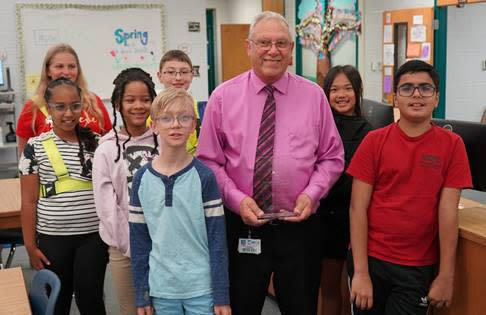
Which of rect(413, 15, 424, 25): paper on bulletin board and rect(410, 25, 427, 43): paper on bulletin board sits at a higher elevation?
rect(413, 15, 424, 25): paper on bulletin board

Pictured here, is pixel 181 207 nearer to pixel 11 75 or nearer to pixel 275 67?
pixel 275 67

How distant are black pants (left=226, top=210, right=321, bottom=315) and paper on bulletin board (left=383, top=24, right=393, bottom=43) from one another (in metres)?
5.07

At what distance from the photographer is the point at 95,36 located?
6590 mm

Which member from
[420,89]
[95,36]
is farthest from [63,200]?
[95,36]

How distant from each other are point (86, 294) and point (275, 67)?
1.21m

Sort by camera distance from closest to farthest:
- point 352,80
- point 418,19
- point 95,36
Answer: point 352,80
point 418,19
point 95,36

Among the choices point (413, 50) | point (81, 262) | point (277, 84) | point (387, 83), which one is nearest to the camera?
point (277, 84)

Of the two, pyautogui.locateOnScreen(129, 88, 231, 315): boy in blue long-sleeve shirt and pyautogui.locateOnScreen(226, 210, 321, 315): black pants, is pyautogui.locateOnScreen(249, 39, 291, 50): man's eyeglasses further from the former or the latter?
pyautogui.locateOnScreen(226, 210, 321, 315): black pants

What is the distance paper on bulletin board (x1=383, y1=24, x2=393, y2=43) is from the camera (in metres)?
Answer: 6.61

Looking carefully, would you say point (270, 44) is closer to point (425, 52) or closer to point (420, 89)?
point (420, 89)

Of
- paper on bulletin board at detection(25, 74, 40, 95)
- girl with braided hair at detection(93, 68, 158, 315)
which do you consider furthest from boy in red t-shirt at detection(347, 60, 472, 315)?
paper on bulletin board at detection(25, 74, 40, 95)

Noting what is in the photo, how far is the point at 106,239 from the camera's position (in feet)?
6.82

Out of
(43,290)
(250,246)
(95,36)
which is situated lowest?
(43,290)

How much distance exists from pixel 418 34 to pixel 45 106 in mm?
4756
